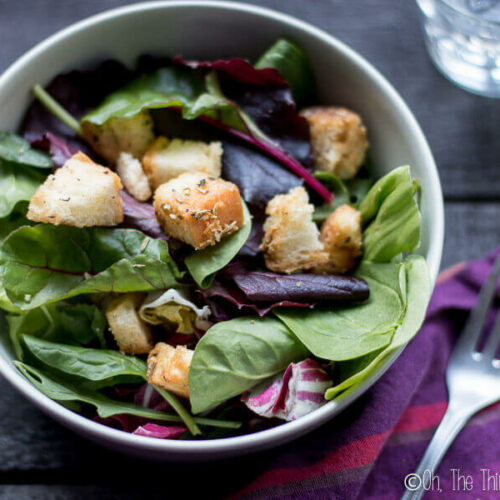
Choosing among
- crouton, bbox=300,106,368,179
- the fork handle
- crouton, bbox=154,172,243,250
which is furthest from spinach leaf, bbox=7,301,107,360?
the fork handle

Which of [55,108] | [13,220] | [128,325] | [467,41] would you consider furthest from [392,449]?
[467,41]

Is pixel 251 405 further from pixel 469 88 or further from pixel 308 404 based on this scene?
pixel 469 88

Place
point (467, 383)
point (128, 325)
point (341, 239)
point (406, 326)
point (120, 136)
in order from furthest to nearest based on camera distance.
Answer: point (467, 383) < point (120, 136) < point (341, 239) < point (128, 325) < point (406, 326)

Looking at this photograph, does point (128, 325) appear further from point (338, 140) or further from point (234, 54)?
point (234, 54)

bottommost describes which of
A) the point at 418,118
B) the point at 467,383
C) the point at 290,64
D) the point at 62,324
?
the point at 467,383

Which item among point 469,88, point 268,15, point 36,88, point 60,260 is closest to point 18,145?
point 36,88

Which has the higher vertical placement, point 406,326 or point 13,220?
point 13,220
